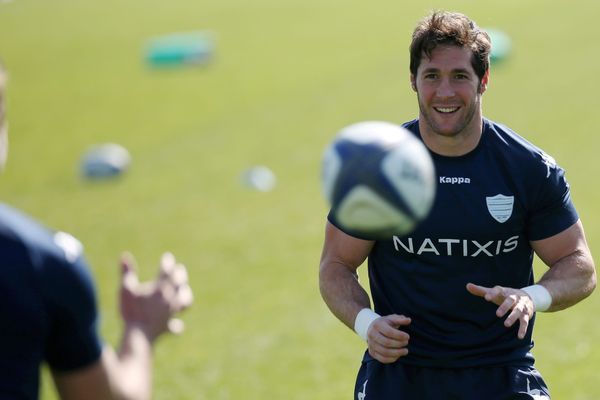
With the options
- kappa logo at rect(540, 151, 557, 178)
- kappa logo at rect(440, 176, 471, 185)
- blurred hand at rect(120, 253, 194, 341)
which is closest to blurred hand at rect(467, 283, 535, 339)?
kappa logo at rect(440, 176, 471, 185)

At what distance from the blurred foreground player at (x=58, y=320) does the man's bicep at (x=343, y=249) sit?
213cm

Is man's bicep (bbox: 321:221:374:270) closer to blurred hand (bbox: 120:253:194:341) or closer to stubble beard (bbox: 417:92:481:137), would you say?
stubble beard (bbox: 417:92:481:137)

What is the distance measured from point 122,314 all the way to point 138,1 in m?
46.5

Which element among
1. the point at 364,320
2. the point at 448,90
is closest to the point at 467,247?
the point at 364,320

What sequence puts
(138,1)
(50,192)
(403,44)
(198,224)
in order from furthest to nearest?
(138,1), (403,44), (50,192), (198,224)

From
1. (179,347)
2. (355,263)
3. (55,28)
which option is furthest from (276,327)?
(55,28)

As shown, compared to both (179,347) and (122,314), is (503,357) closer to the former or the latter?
(122,314)

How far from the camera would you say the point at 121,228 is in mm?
16781

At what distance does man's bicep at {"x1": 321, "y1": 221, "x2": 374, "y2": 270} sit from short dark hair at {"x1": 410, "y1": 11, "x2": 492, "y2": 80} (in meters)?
1.06

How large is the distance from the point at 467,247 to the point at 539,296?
0.46 m

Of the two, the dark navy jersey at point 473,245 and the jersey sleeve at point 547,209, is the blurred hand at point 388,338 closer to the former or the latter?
the dark navy jersey at point 473,245

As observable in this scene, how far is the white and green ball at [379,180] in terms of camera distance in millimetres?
4430

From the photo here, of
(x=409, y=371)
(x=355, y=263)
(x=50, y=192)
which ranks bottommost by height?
(x=50, y=192)

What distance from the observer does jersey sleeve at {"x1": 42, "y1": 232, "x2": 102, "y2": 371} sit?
128 inches
